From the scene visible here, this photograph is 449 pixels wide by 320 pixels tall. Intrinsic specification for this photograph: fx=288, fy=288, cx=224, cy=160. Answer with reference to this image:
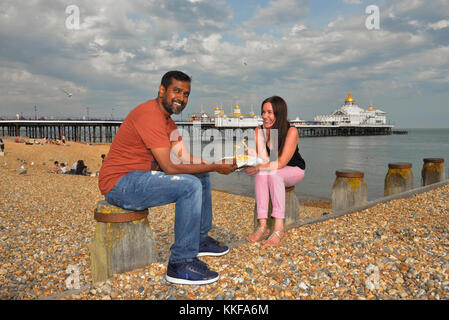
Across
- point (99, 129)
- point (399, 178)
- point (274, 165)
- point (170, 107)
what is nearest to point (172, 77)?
point (170, 107)

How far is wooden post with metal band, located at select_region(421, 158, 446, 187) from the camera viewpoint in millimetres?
6945

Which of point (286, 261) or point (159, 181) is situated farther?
point (286, 261)

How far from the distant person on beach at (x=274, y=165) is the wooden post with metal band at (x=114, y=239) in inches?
50.4

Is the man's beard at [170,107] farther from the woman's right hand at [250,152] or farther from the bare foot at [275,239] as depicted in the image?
the bare foot at [275,239]

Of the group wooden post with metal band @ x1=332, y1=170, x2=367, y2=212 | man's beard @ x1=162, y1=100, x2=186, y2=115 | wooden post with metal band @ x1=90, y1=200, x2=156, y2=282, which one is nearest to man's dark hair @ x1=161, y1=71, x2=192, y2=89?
man's beard @ x1=162, y1=100, x2=186, y2=115

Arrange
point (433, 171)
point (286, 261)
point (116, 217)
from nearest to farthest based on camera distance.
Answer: point (116, 217) → point (286, 261) → point (433, 171)

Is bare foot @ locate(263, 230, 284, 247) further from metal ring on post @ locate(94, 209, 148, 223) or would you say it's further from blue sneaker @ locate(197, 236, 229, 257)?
metal ring on post @ locate(94, 209, 148, 223)

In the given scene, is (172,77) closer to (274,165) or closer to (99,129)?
(274,165)

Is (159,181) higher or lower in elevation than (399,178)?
higher

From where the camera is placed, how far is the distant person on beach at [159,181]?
2.20 meters

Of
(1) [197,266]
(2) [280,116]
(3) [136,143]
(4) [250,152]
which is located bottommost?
(1) [197,266]

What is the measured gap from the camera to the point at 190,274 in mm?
2162

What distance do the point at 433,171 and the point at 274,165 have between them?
5.91m

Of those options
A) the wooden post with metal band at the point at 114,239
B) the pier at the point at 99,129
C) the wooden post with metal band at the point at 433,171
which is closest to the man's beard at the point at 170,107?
the wooden post with metal band at the point at 114,239
